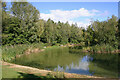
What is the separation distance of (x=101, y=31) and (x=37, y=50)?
14.8 metres

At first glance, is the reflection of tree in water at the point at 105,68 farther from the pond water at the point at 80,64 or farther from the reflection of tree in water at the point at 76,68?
the reflection of tree in water at the point at 76,68

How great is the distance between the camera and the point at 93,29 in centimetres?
2816

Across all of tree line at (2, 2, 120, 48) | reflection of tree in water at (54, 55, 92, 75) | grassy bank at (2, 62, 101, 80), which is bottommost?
reflection of tree in water at (54, 55, 92, 75)

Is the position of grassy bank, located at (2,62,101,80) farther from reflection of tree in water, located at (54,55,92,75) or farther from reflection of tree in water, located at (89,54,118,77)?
reflection of tree in water, located at (89,54,118,77)

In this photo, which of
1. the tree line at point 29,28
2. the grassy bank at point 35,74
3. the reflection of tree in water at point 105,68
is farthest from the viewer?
the tree line at point 29,28

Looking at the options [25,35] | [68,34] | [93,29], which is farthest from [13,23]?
[68,34]

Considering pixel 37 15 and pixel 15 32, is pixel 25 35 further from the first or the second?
pixel 37 15

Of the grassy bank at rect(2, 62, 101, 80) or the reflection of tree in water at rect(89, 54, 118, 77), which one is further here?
the reflection of tree in water at rect(89, 54, 118, 77)

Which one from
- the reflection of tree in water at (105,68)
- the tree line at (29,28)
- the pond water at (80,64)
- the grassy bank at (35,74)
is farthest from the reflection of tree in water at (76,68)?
the tree line at (29,28)

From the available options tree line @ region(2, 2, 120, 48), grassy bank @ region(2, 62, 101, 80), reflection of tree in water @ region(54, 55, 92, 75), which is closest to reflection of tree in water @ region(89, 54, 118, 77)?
reflection of tree in water @ region(54, 55, 92, 75)

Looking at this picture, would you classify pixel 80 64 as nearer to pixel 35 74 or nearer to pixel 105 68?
pixel 105 68

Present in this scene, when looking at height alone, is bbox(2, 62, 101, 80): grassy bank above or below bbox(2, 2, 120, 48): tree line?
below

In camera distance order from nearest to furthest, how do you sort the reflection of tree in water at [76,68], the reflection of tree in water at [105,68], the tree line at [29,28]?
the reflection of tree in water at [105,68]
the reflection of tree in water at [76,68]
the tree line at [29,28]

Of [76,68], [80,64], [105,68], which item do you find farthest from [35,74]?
[105,68]
